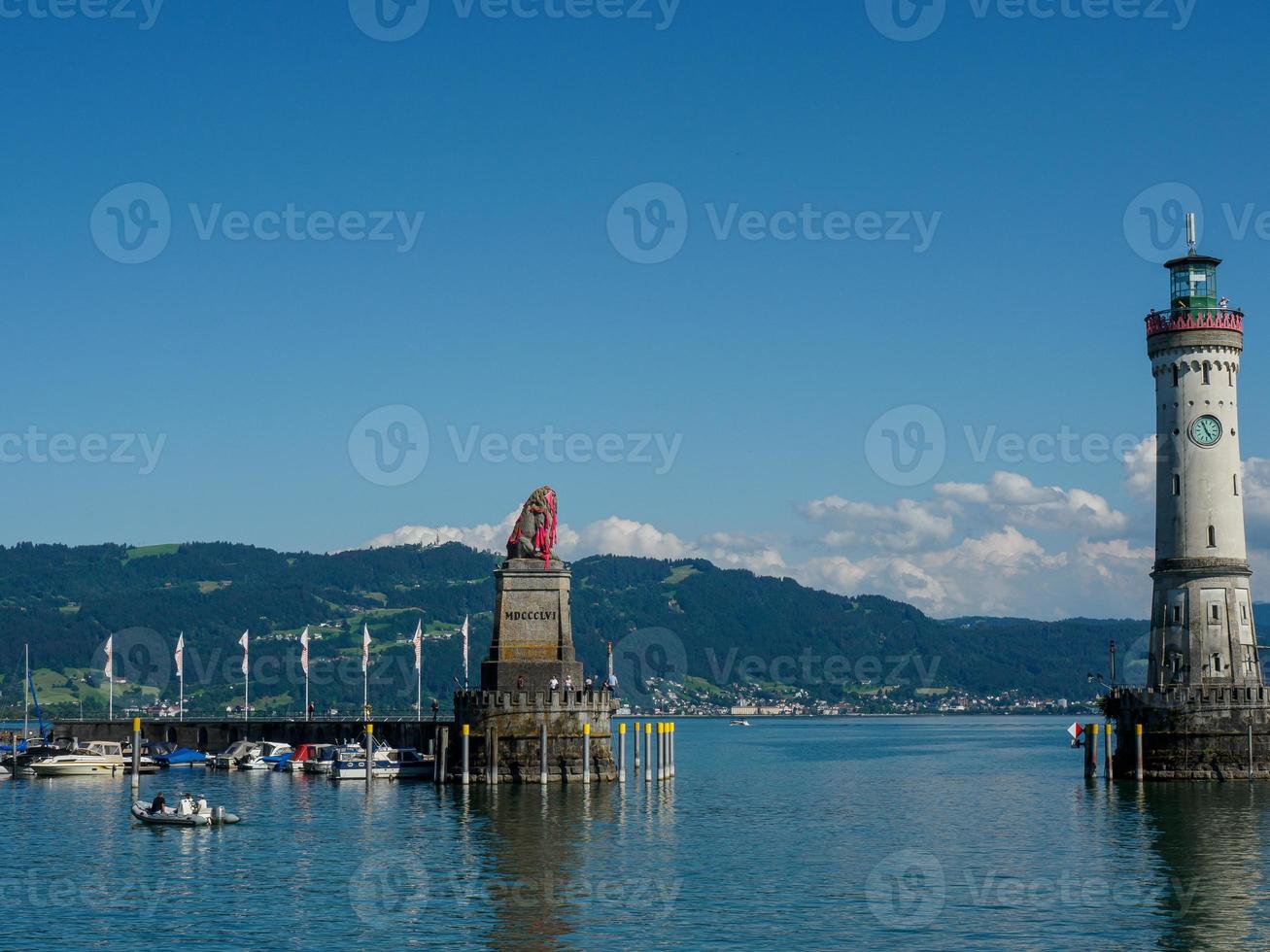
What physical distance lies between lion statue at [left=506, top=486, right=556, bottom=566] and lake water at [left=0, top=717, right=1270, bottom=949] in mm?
15026

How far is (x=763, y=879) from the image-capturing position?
Answer: 6384 centimetres

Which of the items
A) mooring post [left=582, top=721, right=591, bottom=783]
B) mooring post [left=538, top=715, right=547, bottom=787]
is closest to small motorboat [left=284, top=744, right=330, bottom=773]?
→ mooring post [left=538, top=715, right=547, bottom=787]

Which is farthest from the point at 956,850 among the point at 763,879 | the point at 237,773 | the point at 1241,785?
the point at 237,773

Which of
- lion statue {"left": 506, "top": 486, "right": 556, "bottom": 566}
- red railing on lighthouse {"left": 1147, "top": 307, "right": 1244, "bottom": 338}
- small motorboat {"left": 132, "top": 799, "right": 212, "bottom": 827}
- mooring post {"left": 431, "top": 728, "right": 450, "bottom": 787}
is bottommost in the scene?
small motorboat {"left": 132, "top": 799, "right": 212, "bottom": 827}

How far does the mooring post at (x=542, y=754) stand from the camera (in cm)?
9688

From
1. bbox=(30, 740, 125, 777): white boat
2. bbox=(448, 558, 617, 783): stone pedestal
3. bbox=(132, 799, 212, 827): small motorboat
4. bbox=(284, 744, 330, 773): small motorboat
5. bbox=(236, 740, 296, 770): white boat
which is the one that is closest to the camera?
bbox=(132, 799, 212, 827): small motorboat

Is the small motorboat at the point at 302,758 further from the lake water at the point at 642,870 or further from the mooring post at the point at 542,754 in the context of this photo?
the mooring post at the point at 542,754

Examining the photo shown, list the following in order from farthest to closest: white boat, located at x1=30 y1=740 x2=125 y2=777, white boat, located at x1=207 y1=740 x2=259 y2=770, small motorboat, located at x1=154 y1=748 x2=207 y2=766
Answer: small motorboat, located at x1=154 y1=748 x2=207 y2=766 → white boat, located at x1=207 y1=740 x2=259 y2=770 → white boat, located at x1=30 y1=740 x2=125 y2=777

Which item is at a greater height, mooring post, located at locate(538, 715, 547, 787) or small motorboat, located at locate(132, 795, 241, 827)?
mooring post, located at locate(538, 715, 547, 787)

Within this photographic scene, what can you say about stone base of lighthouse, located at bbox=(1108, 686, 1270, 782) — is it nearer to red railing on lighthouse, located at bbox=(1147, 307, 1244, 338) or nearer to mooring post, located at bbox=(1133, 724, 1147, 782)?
mooring post, located at bbox=(1133, 724, 1147, 782)

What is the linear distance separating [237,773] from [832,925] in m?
86.2

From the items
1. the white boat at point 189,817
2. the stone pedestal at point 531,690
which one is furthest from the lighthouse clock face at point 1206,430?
the white boat at point 189,817

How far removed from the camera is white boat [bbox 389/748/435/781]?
114 metres

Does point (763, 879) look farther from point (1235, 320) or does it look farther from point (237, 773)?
point (237, 773)
